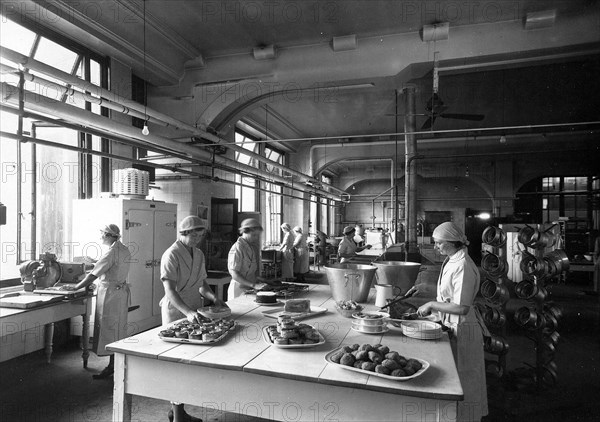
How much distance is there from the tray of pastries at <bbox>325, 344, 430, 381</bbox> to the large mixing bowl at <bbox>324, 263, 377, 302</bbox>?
1.43 meters

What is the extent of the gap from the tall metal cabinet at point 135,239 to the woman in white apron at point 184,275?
2.35 metres

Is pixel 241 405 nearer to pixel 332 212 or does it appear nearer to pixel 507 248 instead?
pixel 507 248

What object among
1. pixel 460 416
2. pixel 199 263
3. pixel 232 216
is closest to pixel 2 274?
pixel 199 263

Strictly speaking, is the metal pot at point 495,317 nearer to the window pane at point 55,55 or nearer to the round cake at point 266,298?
the round cake at point 266,298

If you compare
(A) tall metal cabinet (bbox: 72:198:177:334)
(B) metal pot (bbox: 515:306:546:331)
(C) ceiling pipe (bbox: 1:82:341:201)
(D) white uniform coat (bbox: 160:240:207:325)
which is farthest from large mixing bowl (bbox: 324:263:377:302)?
(A) tall metal cabinet (bbox: 72:198:177:334)

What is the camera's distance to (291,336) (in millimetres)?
2645

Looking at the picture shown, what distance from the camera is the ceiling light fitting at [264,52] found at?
682 cm

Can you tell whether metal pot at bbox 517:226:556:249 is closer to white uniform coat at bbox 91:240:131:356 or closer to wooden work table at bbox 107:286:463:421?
wooden work table at bbox 107:286:463:421

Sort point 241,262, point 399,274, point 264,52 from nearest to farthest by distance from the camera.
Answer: point 399,274 < point 241,262 < point 264,52

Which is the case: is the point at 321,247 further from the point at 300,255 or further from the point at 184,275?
the point at 184,275

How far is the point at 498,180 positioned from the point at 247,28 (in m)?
14.1

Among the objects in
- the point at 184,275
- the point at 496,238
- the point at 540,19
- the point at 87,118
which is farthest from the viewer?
the point at 496,238

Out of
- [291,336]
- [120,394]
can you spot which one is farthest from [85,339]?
[291,336]

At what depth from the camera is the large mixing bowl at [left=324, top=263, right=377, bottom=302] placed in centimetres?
387
